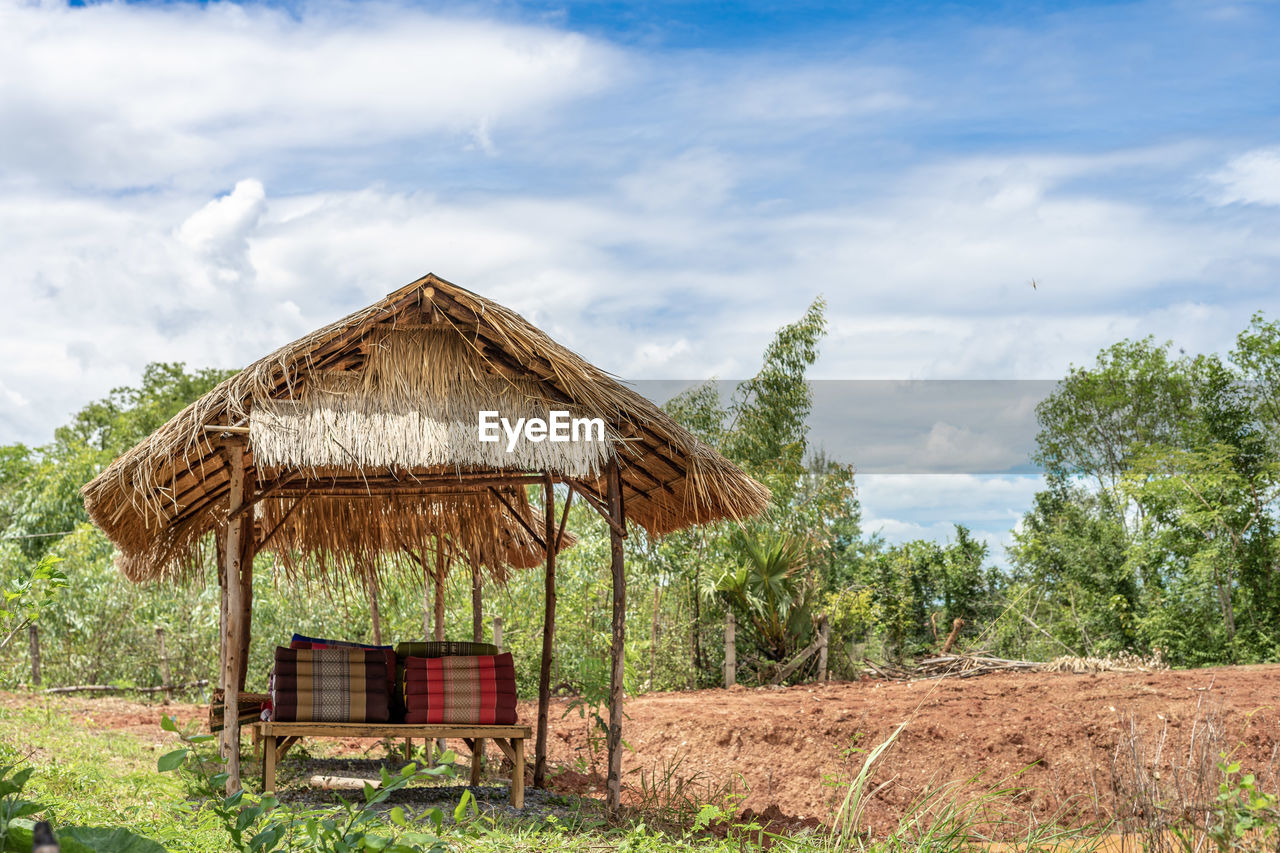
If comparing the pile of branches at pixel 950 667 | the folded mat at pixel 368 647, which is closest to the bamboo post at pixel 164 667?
the folded mat at pixel 368 647

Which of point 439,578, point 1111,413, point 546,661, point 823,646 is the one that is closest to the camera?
point 546,661

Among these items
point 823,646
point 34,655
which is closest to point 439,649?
point 823,646

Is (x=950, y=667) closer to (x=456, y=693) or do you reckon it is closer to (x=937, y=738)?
(x=937, y=738)

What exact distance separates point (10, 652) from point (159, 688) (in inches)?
91.5

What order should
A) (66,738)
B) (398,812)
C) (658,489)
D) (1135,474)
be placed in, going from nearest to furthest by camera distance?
1. (398,812)
2. (658,489)
3. (66,738)
4. (1135,474)

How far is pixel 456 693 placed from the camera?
603 centimetres

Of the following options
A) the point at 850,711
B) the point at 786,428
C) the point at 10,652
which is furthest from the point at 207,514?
the point at 786,428

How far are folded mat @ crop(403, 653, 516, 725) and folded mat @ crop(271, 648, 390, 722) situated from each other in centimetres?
20

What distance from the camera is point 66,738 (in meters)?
7.90

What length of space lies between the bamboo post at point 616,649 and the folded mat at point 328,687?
144 centimetres

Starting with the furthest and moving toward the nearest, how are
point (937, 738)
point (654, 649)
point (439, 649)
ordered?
1. point (654, 649)
2. point (937, 738)
3. point (439, 649)

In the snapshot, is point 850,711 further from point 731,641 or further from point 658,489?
point 731,641

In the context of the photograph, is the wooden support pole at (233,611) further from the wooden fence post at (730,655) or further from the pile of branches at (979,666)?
the pile of branches at (979,666)

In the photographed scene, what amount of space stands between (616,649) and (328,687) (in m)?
1.74
